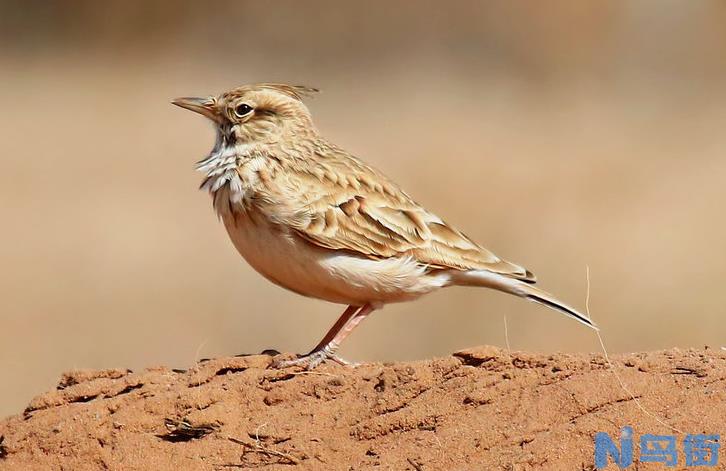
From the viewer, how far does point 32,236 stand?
50.1 feet

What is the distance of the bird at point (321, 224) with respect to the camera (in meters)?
A: 7.38

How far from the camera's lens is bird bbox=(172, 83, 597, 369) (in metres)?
7.38

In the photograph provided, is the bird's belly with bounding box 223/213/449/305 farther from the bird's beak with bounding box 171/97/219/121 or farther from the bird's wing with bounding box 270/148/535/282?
the bird's beak with bounding box 171/97/219/121

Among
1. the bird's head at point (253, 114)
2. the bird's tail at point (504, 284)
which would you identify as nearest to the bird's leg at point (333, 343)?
the bird's tail at point (504, 284)

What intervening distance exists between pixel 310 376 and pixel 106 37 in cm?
1201

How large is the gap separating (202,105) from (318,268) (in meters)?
1.34

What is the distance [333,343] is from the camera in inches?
293

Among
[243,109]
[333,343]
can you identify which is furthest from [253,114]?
[333,343]

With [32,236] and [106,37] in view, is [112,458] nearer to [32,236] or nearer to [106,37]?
[32,236]

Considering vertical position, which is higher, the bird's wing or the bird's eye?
the bird's eye

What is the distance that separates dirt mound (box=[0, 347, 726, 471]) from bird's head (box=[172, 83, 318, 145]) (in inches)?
61.5

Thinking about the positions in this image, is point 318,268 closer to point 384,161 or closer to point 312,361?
point 312,361

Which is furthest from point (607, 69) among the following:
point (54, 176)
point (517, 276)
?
point (517, 276)

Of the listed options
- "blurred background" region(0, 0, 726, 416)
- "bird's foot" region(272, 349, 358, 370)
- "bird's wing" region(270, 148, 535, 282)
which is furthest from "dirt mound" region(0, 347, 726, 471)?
"blurred background" region(0, 0, 726, 416)
